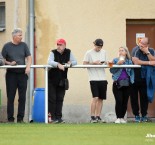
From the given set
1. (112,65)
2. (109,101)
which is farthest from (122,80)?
(109,101)

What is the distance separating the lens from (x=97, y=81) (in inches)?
745

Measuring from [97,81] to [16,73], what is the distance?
1.84m

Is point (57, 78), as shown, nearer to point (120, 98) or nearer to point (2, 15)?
point (120, 98)

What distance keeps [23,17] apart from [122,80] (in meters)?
4.85

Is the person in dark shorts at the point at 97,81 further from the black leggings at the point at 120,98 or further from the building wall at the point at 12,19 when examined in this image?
the building wall at the point at 12,19

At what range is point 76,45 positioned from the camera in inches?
893

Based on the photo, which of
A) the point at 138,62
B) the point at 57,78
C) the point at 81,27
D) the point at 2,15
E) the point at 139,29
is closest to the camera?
the point at 57,78

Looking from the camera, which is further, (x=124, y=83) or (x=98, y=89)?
(x=98, y=89)

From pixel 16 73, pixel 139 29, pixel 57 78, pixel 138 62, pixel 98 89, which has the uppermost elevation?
pixel 139 29

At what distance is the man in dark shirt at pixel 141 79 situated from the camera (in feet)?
61.9

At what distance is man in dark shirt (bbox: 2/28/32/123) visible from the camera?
1869cm
